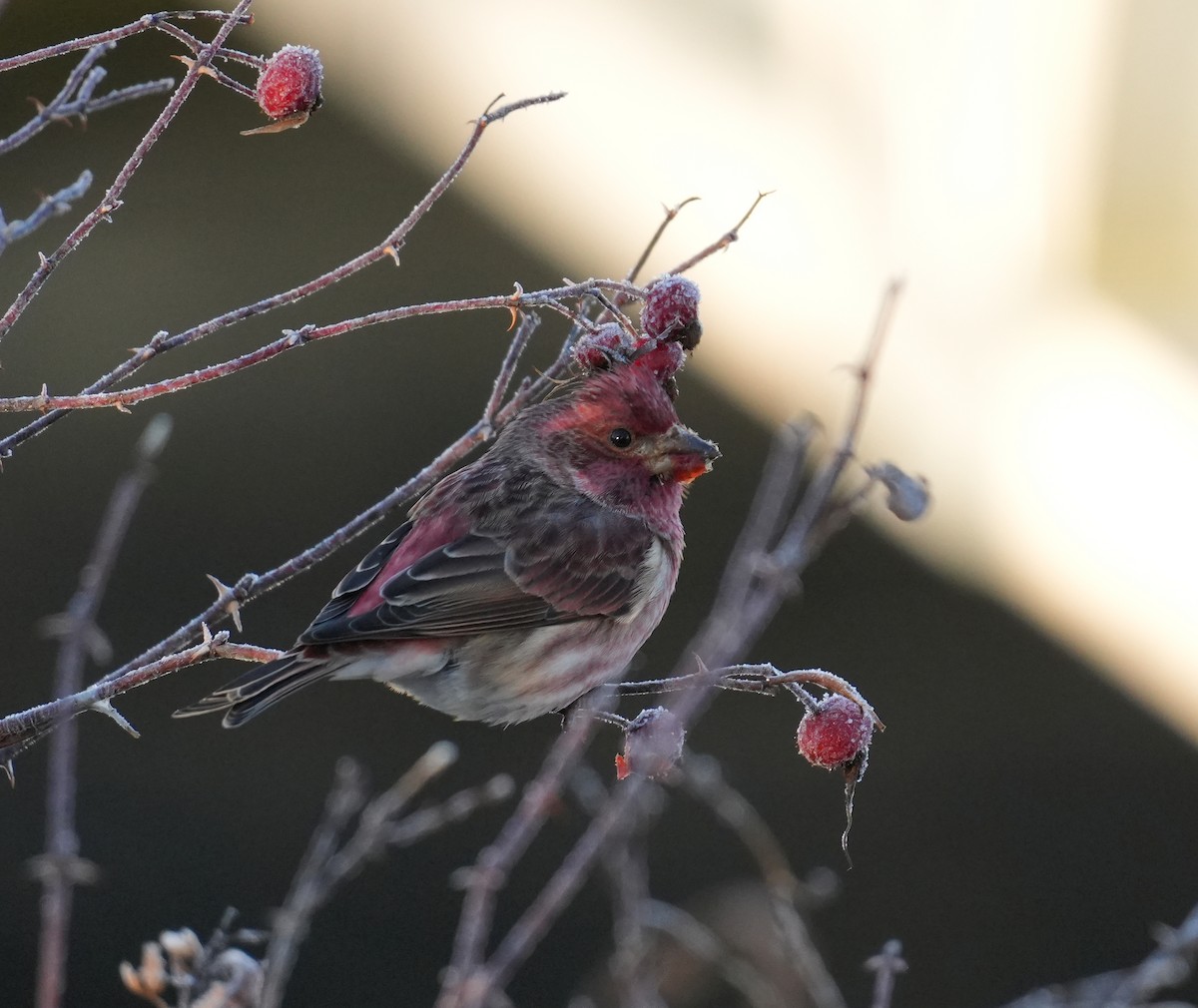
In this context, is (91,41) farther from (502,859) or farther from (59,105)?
(502,859)

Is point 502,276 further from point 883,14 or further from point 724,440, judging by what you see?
point 883,14

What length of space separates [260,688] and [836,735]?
3.47 feet

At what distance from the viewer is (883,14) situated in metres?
9.74

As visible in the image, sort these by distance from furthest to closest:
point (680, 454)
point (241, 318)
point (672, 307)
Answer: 1. point (680, 454)
2. point (672, 307)
3. point (241, 318)

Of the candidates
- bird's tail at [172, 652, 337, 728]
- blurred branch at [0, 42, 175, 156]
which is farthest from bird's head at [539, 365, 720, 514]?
blurred branch at [0, 42, 175, 156]

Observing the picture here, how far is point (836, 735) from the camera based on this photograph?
2736mm

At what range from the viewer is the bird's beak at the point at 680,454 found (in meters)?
3.42

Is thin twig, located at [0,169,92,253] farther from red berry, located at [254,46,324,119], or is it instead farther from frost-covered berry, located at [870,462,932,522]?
frost-covered berry, located at [870,462,932,522]

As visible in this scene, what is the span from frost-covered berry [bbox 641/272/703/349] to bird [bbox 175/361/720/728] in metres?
0.30

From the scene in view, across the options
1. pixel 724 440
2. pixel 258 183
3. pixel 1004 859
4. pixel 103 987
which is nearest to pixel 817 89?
pixel 724 440

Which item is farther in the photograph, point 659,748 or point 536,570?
point 536,570

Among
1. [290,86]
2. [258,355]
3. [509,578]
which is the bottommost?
[509,578]

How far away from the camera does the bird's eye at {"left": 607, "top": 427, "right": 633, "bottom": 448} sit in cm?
355

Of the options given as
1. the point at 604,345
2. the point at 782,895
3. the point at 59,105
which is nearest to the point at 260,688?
the point at 604,345
